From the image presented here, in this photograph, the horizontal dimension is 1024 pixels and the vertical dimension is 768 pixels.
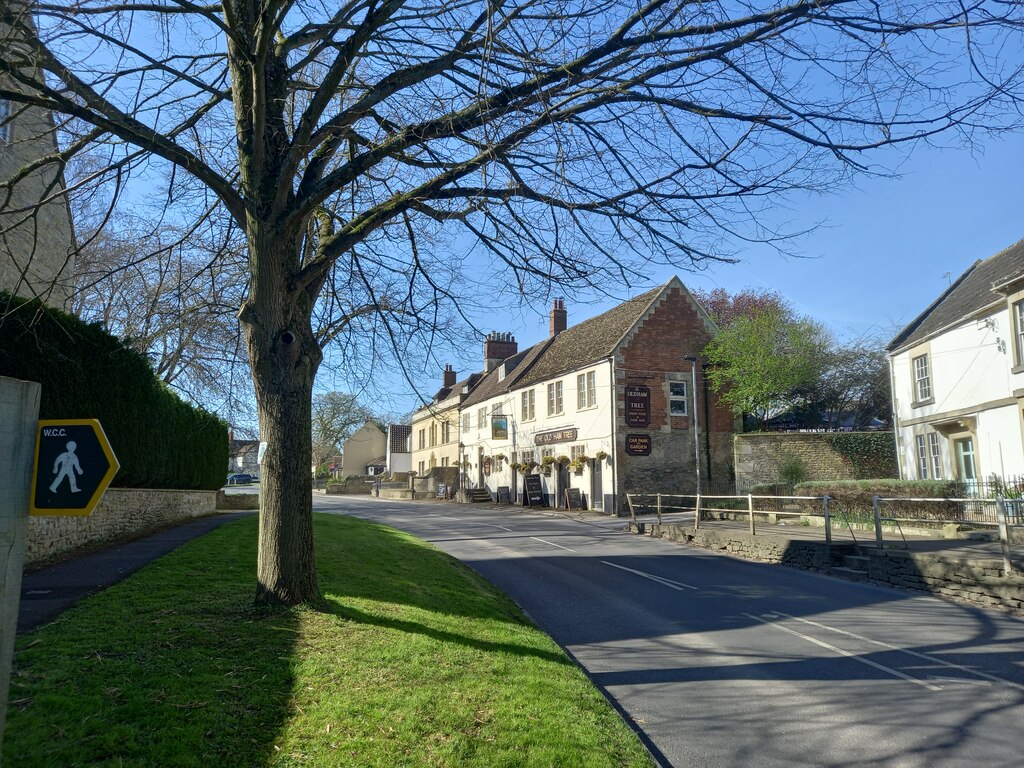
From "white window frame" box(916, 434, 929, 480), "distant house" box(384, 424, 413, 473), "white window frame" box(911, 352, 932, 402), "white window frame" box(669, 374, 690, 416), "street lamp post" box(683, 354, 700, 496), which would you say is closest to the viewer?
"white window frame" box(911, 352, 932, 402)

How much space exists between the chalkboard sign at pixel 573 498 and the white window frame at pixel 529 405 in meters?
6.41

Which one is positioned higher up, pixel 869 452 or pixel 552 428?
pixel 552 428

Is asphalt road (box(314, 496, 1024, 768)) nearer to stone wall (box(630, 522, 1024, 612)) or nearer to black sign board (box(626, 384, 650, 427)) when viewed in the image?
stone wall (box(630, 522, 1024, 612))

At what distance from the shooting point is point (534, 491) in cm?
3903

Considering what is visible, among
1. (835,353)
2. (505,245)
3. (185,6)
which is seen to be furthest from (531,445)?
(185,6)

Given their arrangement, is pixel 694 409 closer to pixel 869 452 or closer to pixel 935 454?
pixel 869 452

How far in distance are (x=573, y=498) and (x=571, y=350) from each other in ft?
29.1

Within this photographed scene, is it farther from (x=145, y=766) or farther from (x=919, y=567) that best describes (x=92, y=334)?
(x=919, y=567)

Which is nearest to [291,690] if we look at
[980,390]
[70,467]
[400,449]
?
[70,467]

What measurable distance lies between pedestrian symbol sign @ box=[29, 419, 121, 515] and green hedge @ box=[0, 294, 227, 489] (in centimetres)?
586

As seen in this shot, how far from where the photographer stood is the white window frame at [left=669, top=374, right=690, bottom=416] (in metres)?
34.4

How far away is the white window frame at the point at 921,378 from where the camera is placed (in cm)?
2588

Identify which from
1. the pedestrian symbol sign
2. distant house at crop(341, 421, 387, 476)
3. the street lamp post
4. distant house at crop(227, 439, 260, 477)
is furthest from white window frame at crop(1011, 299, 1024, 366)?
distant house at crop(341, 421, 387, 476)

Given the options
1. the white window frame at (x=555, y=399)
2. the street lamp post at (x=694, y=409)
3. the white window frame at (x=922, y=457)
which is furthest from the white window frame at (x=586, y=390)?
the white window frame at (x=922, y=457)
